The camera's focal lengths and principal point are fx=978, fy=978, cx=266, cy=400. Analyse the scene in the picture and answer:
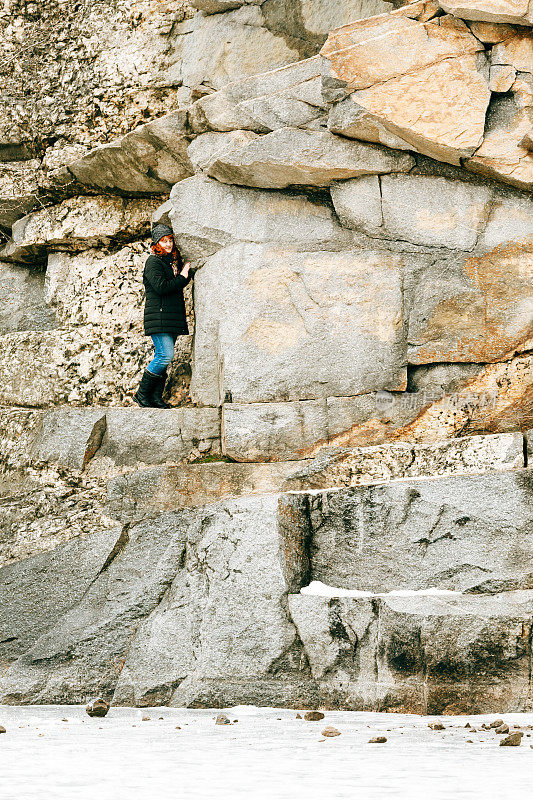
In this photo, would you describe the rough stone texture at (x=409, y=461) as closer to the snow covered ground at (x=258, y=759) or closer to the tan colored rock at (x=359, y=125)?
the snow covered ground at (x=258, y=759)

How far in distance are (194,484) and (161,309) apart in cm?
191

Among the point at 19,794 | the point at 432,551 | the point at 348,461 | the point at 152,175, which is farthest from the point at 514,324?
the point at 19,794

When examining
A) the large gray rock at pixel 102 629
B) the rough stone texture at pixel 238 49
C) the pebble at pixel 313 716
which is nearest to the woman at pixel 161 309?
the rough stone texture at pixel 238 49

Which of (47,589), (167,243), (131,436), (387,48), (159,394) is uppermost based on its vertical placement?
(387,48)

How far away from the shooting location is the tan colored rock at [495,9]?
7906 mm

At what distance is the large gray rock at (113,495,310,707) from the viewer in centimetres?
650

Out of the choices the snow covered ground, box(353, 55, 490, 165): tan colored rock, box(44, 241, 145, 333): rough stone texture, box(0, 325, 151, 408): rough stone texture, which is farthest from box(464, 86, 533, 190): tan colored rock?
the snow covered ground

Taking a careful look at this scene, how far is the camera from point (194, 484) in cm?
810

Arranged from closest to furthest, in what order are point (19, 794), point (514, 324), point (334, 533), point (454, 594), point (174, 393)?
point (19, 794), point (454, 594), point (334, 533), point (514, 324), point (174, 393)

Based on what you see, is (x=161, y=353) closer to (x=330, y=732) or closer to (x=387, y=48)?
(x=387, y=48)

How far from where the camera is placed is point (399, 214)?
A: 861cm

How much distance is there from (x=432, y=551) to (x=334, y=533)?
2.35 ft

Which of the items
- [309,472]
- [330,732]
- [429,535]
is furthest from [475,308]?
[330,732]

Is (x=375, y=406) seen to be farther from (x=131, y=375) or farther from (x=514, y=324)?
(x=131, y=375)
